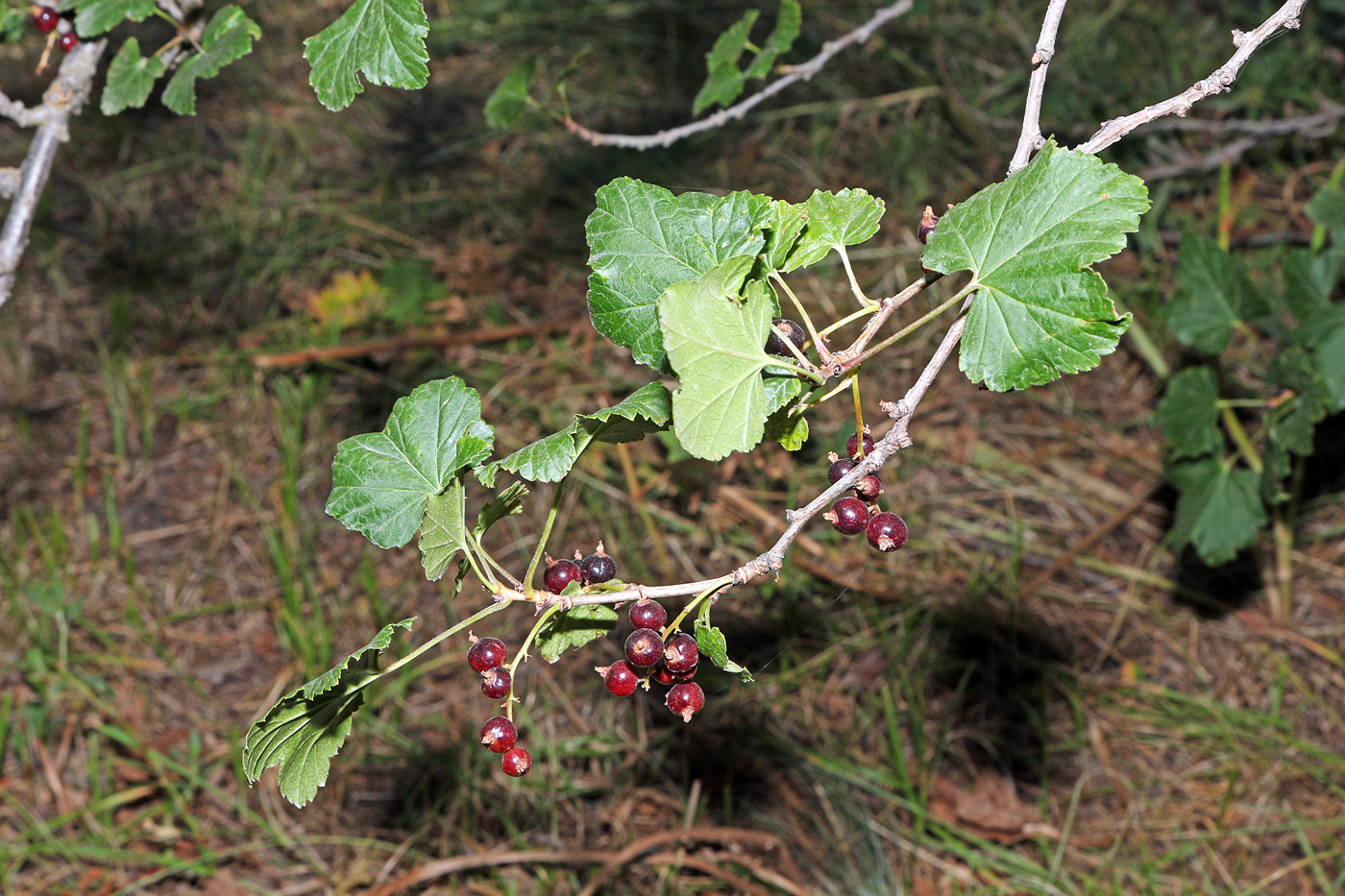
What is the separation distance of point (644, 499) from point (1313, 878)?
177 centimetres

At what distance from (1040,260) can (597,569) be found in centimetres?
53

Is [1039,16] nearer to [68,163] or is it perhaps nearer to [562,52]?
[562,52]

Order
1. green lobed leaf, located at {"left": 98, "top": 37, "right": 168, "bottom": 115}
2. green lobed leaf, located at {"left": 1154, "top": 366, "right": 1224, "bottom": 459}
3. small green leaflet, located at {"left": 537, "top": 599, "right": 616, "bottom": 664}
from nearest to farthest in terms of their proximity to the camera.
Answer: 1. small green leaflet, located at {"left": 537, "top": 599, "right": 616, "bottom": 664}
2. green lobed leaf, located at {"left": 98, "top": 37, "right": 168, "bottom": 115}
3. green lobed leaf, located at {"left": 1154, "top": 366, "right": 1224, "bottom": 459}

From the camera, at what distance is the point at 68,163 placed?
357 centimetres

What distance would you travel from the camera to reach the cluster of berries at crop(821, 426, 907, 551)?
3.10ft

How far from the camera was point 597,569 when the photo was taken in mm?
1055

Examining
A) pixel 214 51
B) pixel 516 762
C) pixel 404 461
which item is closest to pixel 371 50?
pixel 214 51

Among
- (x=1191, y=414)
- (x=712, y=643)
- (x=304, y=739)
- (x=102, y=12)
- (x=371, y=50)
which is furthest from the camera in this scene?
(x=1191, y=414)

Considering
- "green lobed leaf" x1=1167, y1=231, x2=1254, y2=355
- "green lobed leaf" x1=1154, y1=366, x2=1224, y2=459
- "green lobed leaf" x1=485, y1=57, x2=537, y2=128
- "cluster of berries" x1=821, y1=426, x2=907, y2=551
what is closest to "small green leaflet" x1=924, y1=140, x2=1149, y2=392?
"cluster of berries" x1=821, y1=426, x2=907, y2=551

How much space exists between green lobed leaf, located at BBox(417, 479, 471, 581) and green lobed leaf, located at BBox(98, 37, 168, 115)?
0.87m

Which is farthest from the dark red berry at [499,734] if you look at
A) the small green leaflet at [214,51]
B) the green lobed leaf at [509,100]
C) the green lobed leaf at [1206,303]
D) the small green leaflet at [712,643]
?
the green lobed leaf at [1206,303]

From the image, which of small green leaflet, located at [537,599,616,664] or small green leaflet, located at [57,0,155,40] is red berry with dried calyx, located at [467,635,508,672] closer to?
small green leaflet, located at [537,599,616,664]

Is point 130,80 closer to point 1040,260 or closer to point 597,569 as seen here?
point 597,569

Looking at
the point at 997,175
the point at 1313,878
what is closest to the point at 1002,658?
the point at 1313,878
